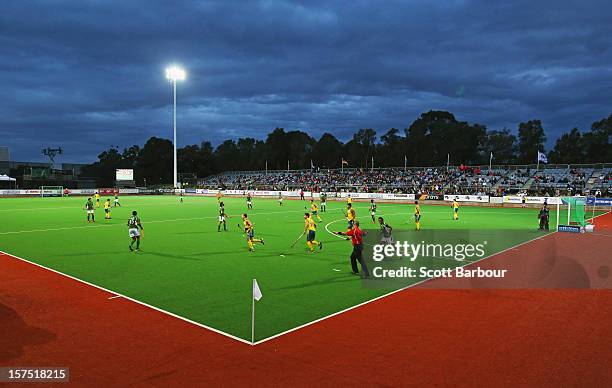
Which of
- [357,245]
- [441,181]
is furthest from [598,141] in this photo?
[357,245]

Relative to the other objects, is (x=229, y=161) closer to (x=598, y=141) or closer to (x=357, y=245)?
(x=598, y=141)

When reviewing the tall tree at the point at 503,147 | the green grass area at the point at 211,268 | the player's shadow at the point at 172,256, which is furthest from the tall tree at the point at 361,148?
the player's shadow at the point at 172,256

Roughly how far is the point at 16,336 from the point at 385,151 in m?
106

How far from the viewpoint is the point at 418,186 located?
227ft

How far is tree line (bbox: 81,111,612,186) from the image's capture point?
88.9 metres

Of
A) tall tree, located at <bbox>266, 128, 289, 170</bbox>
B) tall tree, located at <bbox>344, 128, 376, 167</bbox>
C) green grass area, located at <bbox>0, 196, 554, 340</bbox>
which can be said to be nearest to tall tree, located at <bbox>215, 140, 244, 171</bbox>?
tall tree, located at <bbox>266, 128, 289, 170</bbox>

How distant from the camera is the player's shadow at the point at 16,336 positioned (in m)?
8.02

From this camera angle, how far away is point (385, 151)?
110812 millimetres

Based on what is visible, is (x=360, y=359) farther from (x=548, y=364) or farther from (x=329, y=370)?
(x=548, y=364)

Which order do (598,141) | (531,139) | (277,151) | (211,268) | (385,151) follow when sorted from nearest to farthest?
(211,268) < (598,141) < (531,139) < (385,151) < (277,151)

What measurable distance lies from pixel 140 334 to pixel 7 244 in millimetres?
16148

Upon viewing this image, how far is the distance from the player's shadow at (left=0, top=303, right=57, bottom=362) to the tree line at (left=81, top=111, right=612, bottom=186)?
76.3m

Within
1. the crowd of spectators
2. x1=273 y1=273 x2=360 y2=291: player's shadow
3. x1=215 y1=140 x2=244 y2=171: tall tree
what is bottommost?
x1=273 y1=273 x2=360 y2=291: player's shadow

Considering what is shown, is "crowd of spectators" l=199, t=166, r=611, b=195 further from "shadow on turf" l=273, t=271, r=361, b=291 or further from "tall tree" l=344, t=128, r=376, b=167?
"shadow on turf" l=273, t=271, r=361, b=291
